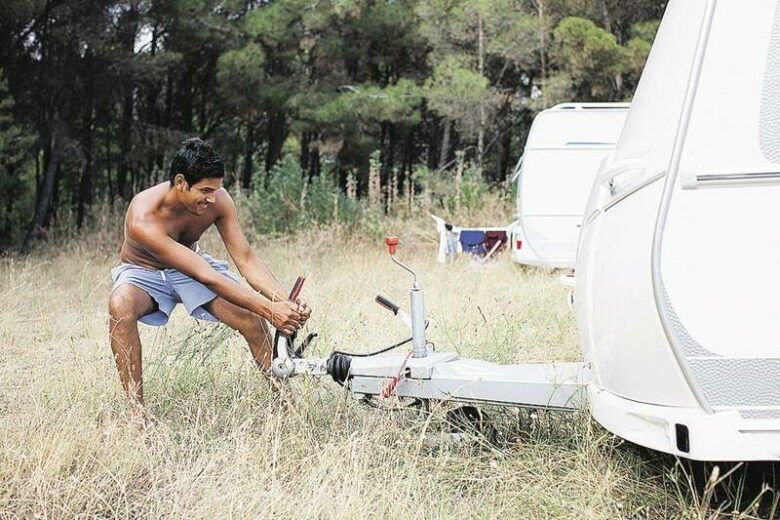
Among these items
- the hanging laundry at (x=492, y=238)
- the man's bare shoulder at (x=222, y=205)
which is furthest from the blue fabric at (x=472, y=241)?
the man's bare shoulder at (x=222, y=205)

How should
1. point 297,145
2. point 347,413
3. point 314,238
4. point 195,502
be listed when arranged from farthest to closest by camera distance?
point 297,145 < point 314,238 < point 347,413 < point 195,502

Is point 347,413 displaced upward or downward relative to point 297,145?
upward

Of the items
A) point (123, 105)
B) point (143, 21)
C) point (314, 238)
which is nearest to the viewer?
point (314, 238)

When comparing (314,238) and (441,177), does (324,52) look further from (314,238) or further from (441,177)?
(314,238)

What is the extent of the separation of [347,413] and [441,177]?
552 inches

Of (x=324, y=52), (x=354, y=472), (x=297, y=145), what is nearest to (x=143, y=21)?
(x=324, y=52)

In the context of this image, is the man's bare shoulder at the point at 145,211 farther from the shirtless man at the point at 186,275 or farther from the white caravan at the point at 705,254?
the white caravan at the point at 705,254

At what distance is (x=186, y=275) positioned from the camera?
Answer: 372 cm

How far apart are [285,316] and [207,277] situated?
37cm

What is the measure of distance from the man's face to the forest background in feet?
25.5

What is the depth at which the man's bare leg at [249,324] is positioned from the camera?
375 centimetres

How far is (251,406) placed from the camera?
3611mm

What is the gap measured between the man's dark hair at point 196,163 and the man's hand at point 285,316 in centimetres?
64

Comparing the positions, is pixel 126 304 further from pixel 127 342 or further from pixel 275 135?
pixel 275 135
